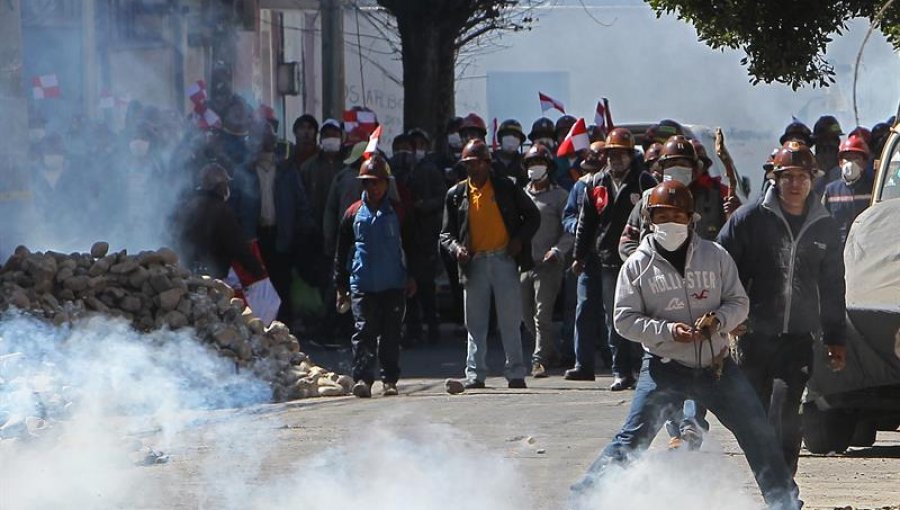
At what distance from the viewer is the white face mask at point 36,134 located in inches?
636

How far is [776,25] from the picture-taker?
1399cm

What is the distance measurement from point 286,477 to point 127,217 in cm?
747

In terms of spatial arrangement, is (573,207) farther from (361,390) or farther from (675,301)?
(675,301)

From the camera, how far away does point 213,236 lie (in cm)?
1412

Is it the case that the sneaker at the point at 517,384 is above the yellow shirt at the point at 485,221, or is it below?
below

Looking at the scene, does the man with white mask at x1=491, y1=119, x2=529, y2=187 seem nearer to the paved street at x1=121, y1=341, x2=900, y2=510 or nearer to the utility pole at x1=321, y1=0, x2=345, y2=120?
the paved street at x1=121, y1=341, x2=900, y2=510

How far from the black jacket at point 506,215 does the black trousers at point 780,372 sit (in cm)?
486

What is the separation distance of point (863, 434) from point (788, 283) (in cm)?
264

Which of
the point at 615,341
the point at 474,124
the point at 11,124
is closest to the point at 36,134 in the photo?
the point at 11,124

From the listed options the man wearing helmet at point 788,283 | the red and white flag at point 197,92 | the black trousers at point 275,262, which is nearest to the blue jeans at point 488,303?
the black trousers at point 275,262

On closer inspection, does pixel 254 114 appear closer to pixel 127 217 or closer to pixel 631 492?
pixel 127 217

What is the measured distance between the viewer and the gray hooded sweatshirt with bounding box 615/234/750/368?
773cm

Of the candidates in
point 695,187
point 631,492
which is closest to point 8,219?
point 695,187

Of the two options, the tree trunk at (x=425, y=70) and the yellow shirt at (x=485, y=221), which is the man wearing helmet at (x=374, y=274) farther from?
the tree trunk at (x=425, y=70)
